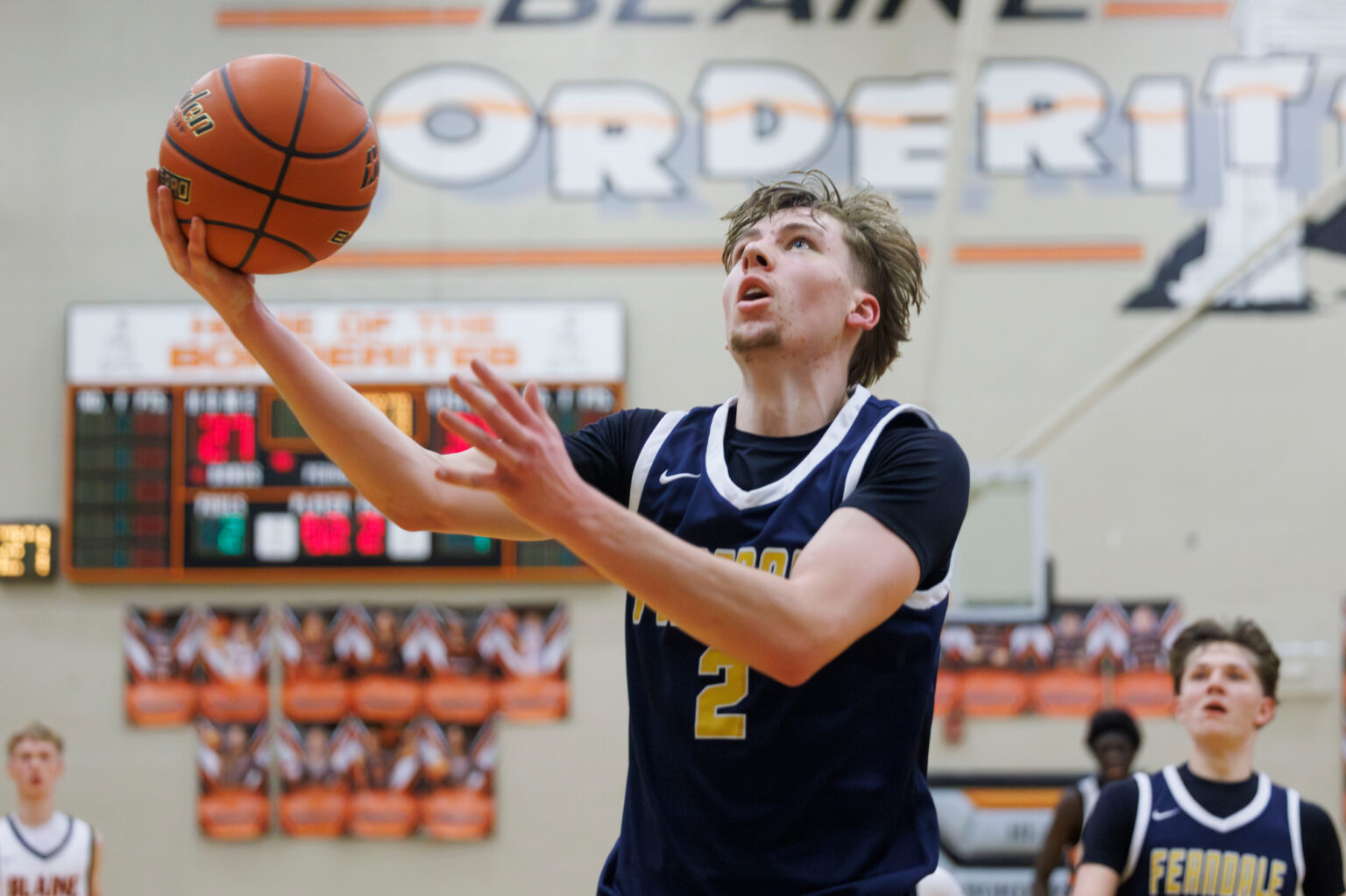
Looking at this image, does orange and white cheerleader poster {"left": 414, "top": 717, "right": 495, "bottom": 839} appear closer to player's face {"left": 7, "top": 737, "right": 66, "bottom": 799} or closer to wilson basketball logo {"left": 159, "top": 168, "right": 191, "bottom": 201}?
player's face {"left": 7, "top": 737, "right": 66, "bottom": 799}

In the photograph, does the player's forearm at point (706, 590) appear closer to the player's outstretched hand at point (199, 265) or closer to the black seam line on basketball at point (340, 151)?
the player's outstretched hand at point (199, 265)

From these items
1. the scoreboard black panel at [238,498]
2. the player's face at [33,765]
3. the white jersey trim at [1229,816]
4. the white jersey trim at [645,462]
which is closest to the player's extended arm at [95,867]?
the player's face at [33,765]

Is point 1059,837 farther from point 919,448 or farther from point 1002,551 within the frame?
point 919,448

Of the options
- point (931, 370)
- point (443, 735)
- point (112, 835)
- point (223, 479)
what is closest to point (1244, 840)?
point (931, 370)

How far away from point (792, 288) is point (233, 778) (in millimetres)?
6236

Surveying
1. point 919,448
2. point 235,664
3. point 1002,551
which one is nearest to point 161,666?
point 235,664

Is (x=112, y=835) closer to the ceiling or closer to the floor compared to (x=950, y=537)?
closer to the floor

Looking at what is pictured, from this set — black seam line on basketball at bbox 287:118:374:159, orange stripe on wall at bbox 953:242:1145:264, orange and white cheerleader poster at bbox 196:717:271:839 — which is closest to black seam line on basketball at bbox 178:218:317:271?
black seam line on basketball at bbox 287:118:374:159

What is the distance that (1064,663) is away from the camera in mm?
7203

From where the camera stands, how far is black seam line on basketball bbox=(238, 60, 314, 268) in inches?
84.0

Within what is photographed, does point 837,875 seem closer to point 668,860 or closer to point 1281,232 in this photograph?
point 668,860

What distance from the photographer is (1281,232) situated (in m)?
6.10

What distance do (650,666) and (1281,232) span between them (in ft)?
17.6

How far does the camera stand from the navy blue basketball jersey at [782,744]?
1760 mm
